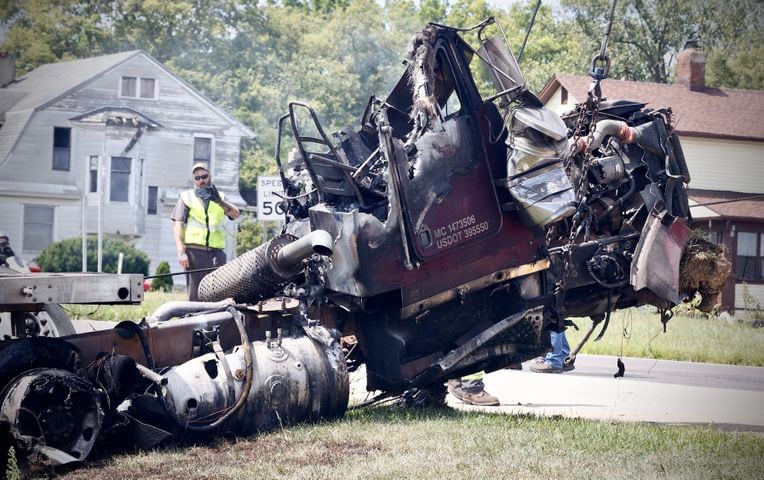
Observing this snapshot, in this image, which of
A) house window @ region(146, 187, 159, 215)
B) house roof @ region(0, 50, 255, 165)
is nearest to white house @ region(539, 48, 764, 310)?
house roof @ region(0, 50, 255, 165)

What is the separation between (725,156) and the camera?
19625mm

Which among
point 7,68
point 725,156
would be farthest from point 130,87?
point 725,156

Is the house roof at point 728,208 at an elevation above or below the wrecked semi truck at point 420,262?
above

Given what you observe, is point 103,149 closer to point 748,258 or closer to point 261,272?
point 748,258

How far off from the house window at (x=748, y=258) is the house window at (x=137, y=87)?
81.6ft

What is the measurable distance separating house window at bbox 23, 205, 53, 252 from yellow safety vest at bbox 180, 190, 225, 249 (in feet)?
104

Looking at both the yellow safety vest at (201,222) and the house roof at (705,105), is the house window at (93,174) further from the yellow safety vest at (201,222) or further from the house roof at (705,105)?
the yellow safety vest at (201,222)

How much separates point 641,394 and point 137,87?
34929mm

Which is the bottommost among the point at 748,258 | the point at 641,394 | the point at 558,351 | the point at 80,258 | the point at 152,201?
the point at 641,394

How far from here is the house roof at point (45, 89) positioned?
41.2 metres

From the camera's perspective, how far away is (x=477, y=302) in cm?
898

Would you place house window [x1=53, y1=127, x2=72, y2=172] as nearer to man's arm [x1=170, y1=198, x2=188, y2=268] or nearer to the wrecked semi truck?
man's arm [x1=170, y1=198, x2=188, y2=268]

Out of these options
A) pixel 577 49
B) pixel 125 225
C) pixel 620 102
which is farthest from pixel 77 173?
pixel 620 102

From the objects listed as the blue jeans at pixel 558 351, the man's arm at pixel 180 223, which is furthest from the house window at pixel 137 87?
the man's arm at pixel 180 223
